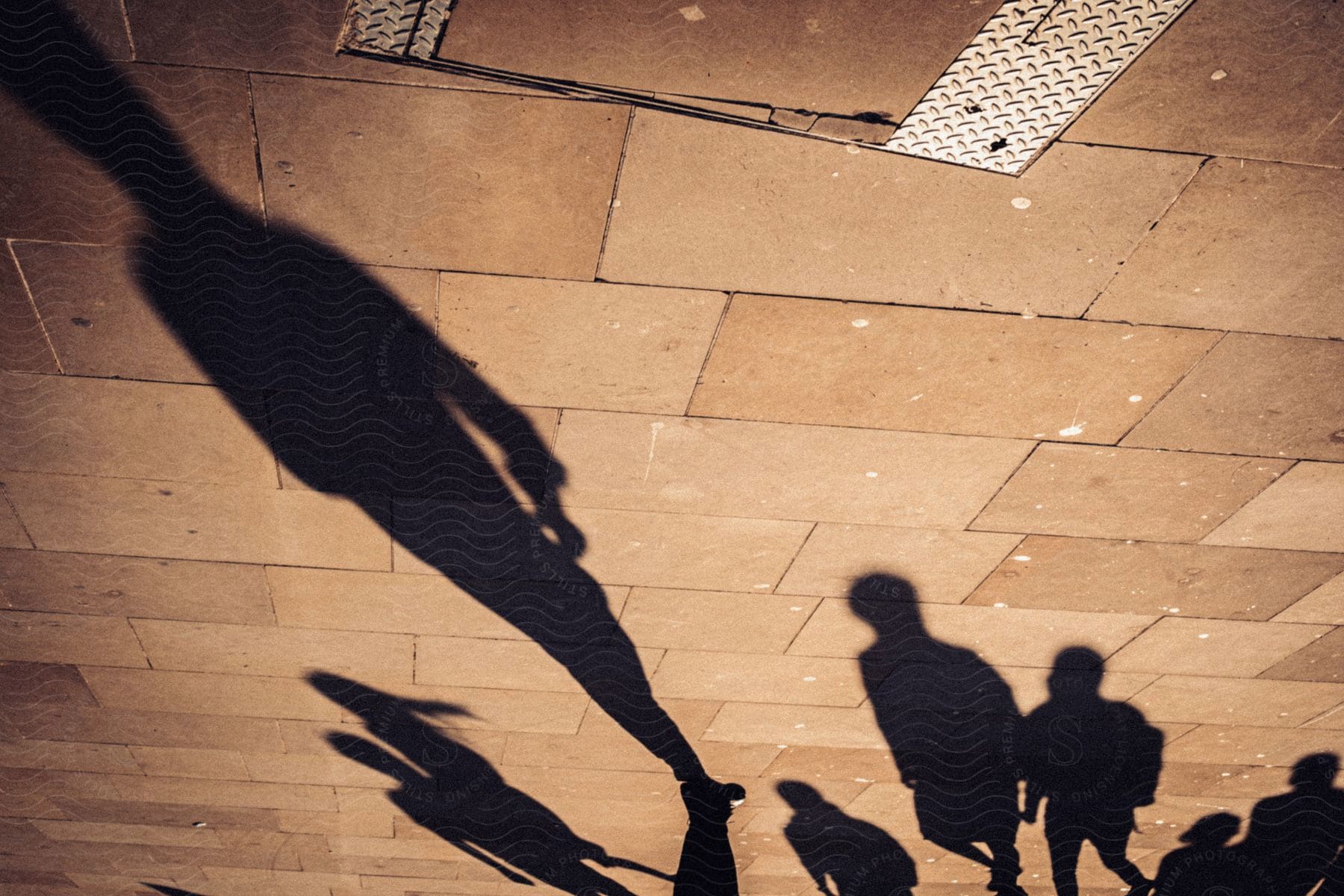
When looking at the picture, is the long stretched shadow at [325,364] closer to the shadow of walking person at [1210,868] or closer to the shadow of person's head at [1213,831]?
the shadow of person's head at [1213,831]

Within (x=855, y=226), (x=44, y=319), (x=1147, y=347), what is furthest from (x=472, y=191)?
(x=1147, y=347)

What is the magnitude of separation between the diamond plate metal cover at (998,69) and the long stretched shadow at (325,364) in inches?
29.0

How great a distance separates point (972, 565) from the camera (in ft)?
10.7

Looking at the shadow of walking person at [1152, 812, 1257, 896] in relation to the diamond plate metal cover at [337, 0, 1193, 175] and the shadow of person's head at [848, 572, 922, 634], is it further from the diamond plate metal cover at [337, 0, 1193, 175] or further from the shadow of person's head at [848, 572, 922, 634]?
the diamond plate metal cover at [337, 0, 1193, 175]

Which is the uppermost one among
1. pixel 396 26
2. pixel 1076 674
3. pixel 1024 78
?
pixel 396 26

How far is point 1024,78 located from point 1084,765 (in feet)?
14.8

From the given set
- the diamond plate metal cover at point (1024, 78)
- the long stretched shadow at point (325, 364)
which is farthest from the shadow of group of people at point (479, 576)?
the diamond plate metal cover at point (1024, 78)

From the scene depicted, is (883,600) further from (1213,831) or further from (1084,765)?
(1213,831)

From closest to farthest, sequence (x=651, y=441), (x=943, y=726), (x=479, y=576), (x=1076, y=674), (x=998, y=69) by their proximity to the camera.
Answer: (x=998, y=69), (x=651, y=441), (x=479, y=576), (x=1076, y=674), (x=943, y=726)

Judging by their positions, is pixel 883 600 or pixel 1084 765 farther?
pixel 1084 765

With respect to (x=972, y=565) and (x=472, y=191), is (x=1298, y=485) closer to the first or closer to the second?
(x=972, y=565)

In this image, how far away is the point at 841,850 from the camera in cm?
518

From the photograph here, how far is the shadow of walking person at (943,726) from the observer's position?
11.6ft

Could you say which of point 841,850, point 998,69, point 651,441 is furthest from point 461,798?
point 998,69
